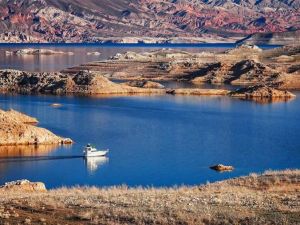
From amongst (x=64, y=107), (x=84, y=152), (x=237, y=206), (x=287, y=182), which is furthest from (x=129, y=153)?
(x=64, y=107)

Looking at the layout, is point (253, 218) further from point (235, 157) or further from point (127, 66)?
point (127, 66)

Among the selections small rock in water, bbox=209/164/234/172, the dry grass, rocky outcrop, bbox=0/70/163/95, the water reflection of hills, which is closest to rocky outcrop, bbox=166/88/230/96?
rocky outcrop, bbox=0/70/163/95

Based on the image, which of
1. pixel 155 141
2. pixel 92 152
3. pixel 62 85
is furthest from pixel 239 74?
pixel 92 152

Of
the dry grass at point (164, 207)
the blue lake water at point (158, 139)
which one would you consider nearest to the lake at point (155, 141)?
the blue lake water at point (158, 139)

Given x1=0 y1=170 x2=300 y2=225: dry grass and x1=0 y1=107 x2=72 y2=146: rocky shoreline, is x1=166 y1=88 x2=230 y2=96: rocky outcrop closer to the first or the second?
x1=0 y1=107 x2=72 y2=146: rocky shoreline

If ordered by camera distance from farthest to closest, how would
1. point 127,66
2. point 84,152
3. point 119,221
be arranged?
1. point 127,66
2. point 84,152
3. point 119,221

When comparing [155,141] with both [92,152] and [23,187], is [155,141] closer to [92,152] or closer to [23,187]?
[92,152]

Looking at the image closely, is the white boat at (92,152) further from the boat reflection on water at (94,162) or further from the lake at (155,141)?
the lake at (155,141)
